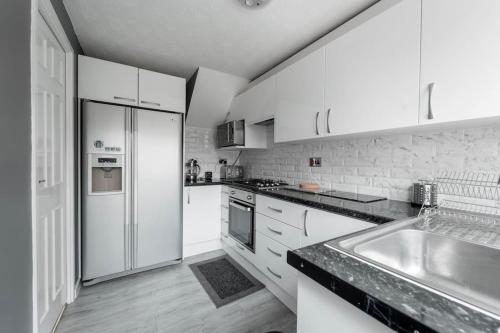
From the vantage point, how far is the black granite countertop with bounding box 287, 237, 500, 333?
37 cm

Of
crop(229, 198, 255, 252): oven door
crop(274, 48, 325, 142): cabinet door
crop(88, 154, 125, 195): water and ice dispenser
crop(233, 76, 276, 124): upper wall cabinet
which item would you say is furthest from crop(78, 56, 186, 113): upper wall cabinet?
crop(229, 198, 255, 252): oven door

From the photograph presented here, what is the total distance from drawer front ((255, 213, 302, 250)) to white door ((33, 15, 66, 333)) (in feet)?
5.27

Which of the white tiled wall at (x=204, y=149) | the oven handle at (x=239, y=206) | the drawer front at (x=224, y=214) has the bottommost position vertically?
the drawer front at (x=224, y=214)

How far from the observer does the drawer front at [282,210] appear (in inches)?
66.5

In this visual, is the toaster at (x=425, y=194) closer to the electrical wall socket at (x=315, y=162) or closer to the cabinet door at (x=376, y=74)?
the cabinet door at (x=376, y=74)

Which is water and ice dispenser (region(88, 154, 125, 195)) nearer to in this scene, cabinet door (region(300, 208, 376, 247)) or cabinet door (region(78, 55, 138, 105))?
cabinet door (region(78, 55, 138, 105))

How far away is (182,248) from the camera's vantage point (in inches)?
100

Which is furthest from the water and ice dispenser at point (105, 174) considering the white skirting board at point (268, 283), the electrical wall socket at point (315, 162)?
the electrical wall socket at point (315, 162)

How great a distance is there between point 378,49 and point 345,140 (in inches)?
32.6

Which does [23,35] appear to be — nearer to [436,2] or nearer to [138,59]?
[138,59]

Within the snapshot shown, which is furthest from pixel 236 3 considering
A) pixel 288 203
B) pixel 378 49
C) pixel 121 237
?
pixel 121 237

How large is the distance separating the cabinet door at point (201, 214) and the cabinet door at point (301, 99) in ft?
4.00

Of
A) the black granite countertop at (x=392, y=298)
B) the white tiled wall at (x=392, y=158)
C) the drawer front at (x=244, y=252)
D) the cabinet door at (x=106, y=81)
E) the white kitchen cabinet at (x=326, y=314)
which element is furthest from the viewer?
the drawer front at (x=244, y=252)

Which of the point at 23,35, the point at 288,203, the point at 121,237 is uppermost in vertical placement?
the point at 23,35
